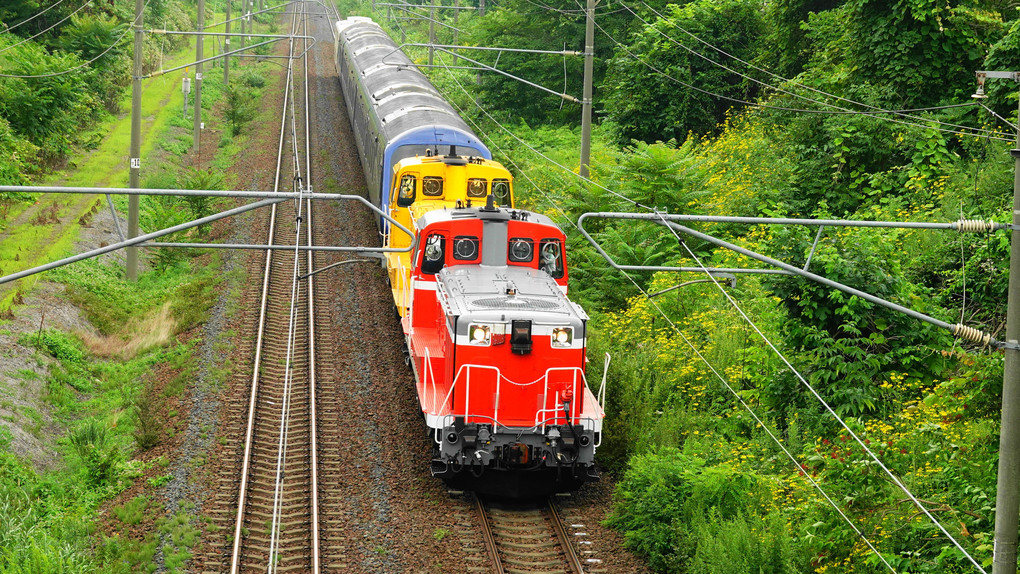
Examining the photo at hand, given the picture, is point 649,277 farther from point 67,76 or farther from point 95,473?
point 67,76

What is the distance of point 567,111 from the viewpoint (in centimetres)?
3959

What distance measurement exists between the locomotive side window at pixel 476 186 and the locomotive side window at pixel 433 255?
3740mm

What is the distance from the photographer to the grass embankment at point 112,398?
12.6 meters

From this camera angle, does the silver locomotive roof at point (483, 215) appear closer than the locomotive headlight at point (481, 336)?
No

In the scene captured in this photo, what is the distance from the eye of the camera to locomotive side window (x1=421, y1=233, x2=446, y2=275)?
1582 centimetres

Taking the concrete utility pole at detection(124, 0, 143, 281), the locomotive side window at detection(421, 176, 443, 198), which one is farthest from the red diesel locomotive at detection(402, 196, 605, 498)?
the concrete utility pole at detection(124, 0, 143, 281)

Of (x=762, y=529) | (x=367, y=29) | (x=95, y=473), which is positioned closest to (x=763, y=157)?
Result: (x=762, y=529)

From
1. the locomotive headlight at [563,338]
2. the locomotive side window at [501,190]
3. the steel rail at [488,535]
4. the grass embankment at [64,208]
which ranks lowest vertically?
the steel rail at [488,535]

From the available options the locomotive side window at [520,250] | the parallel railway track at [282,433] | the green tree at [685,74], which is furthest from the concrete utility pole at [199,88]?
the locomotive side window at [520,250]

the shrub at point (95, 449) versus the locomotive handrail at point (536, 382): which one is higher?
the locomotive handrail at point (536, 382)

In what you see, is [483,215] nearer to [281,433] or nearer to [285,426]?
[285,426]

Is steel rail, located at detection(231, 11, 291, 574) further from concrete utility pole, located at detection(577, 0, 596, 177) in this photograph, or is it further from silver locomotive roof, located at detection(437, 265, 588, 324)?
concrete utility pole, located at detection(577, 0, 596, 177)

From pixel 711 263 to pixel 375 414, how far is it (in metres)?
8.30

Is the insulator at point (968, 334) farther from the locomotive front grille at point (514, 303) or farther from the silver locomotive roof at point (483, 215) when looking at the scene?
the silver locomotive roof at point (483, 215)
